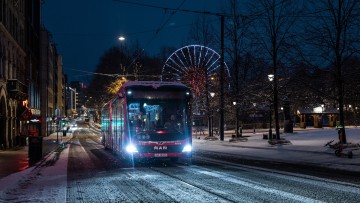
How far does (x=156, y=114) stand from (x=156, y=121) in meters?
0.28

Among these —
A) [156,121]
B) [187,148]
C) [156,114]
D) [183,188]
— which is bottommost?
[183,188]

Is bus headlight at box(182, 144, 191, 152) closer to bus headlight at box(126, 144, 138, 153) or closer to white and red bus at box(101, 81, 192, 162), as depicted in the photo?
white and red bus at box(101, 81, 192, 162)

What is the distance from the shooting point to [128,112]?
19.9 m

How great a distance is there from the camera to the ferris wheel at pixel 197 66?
4178 cm

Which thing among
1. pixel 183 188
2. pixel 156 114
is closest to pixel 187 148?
pixel 156 114

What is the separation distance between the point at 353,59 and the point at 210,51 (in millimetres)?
17959

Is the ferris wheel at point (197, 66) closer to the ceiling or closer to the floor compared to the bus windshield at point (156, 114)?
closer to the ceiling

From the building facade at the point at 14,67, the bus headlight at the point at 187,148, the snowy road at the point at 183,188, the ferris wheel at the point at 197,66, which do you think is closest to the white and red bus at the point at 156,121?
the bus headlight at the point at 187,148

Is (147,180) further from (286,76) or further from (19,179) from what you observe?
(286,76)

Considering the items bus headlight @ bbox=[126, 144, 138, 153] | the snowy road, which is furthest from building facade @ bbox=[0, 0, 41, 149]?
the snowy road

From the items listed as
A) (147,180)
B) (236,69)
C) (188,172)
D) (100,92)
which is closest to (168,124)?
(188,172)

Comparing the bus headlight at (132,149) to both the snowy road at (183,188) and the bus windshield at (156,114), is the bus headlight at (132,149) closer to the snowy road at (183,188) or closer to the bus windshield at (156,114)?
the bus windshield at (156,114)

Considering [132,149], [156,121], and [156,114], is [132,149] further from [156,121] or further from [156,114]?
[156,114]

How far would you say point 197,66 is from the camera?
4262 cm
